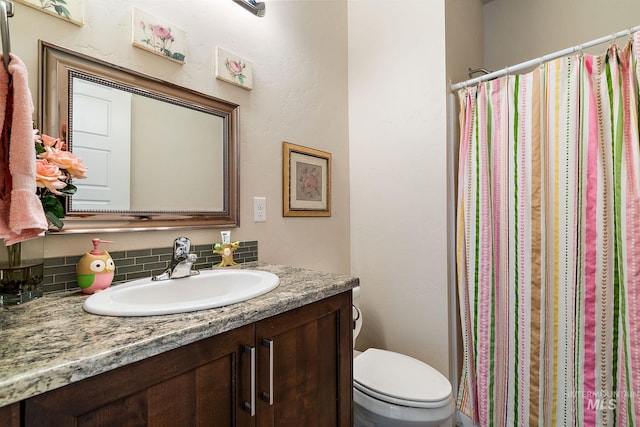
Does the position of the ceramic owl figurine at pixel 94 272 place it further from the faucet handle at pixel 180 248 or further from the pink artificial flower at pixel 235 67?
the pink artificial flower at pixel 235 67

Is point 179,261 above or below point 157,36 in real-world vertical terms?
below

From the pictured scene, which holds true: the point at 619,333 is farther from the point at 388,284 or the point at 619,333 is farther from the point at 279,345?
the point at 279,345

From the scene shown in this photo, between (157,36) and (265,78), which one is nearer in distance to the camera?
(157,36)

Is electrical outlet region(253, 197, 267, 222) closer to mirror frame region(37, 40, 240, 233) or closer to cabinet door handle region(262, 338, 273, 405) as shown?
mirror frame region(37, 40, 240, 233)

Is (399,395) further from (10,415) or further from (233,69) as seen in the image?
(233,69)

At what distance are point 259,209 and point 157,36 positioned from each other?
76 cm

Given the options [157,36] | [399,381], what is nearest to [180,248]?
[157,36]

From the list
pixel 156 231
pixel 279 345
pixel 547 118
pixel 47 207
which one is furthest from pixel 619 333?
pixel 47 207

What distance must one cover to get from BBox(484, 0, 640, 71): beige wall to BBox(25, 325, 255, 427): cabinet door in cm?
223

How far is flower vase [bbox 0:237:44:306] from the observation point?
28.1 inches

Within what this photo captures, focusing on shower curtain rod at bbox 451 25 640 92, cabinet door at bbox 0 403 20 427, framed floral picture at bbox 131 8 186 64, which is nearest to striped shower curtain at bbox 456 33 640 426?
shower curtain rod at bbox 451 25 640 92

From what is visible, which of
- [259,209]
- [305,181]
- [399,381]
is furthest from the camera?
[305,181]

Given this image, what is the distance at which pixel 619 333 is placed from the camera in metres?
1.15

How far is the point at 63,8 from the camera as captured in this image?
88 centimetres
